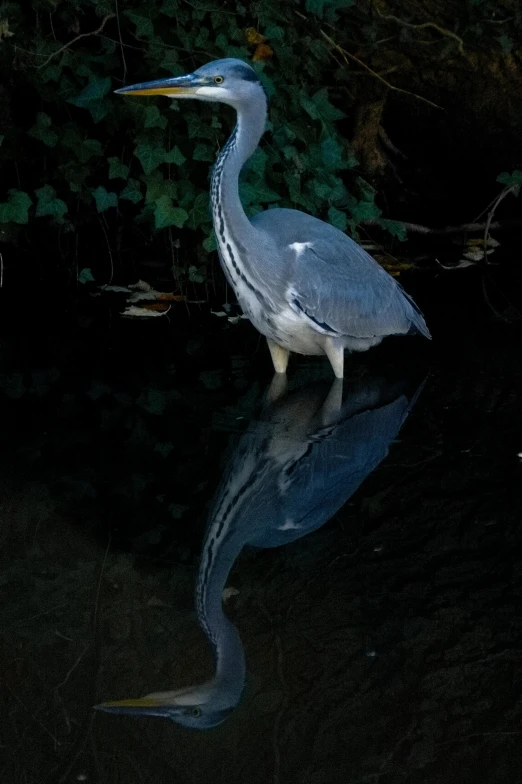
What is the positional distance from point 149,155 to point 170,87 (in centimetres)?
121

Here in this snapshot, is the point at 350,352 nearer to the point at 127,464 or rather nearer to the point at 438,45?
the point at 127,464

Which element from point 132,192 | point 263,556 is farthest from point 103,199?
point 263,556

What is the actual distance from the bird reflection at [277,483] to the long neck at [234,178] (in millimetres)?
792

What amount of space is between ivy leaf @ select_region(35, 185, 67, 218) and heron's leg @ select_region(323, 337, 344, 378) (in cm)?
178

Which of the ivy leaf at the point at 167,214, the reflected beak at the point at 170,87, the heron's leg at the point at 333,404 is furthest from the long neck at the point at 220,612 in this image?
the ivy leaf at the point at 167,214

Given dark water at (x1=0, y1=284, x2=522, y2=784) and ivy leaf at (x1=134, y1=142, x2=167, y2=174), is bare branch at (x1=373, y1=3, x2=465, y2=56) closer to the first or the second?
ivy leaf at (x1=134, y1=142, x2=167, y2=174)

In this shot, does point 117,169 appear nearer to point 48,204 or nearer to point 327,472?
point 48,204

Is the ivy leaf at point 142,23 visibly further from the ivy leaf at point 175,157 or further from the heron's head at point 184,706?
the heron's head at point 184,706

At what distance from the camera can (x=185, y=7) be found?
657 centimetres

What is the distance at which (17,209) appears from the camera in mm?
6652

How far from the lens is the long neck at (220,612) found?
3.47 metres

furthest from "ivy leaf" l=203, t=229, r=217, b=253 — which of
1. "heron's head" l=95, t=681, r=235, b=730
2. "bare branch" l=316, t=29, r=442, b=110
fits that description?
"heron's head" l=95, t=681, r=235, b=730

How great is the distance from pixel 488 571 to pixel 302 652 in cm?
87

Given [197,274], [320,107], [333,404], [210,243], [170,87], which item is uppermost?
[170,87]
